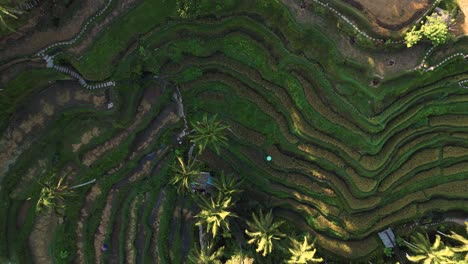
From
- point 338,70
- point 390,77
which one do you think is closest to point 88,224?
point 338,70

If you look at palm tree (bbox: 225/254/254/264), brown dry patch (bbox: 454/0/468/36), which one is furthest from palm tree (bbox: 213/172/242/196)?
brown dry patch (bbox: 454/0/468/36)

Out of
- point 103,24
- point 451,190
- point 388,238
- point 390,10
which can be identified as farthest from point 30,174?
point 451,190

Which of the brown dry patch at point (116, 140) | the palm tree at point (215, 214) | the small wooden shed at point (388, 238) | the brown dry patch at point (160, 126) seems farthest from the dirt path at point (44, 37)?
the small wooden shed at point (388, 238)

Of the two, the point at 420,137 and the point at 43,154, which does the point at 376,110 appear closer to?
the point at 420,137

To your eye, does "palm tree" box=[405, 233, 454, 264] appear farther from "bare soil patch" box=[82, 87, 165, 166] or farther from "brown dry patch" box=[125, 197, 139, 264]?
"bare soil patch" box=[82, 87, 165, 166]

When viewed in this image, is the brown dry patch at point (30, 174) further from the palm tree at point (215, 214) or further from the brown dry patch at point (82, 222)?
the palm tree at point (215, 214)

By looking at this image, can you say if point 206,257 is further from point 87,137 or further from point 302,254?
point 87,137
